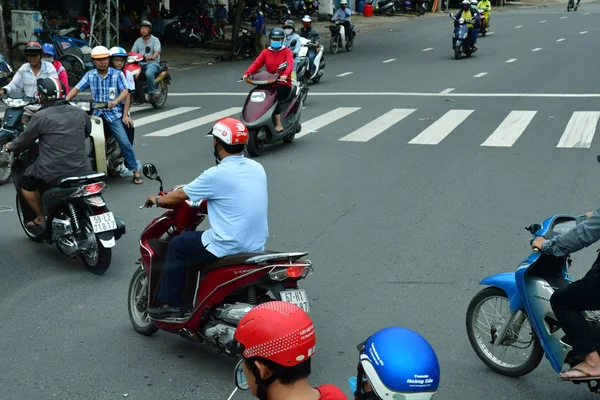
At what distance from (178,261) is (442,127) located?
994 cm

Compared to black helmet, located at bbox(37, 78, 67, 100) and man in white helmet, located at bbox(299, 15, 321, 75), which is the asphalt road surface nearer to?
man in white helmet, located at bbox(299, 15, 321, 75)

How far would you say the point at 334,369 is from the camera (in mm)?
5840

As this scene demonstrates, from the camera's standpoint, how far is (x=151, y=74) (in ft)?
57.0

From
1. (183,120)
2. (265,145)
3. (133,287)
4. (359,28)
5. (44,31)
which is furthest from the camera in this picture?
(359,28)

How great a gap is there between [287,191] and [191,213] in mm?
4642

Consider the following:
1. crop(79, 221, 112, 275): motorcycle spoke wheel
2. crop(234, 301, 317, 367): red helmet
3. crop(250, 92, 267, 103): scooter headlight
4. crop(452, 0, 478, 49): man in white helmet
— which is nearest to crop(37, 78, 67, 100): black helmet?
crop(79, 221, 112, 275): motorcycle spoke wheel

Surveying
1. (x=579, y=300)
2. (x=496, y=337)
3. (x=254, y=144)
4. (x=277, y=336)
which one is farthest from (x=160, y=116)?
(x=277, y=336)

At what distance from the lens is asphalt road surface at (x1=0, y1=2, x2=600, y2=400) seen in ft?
→ 19.3

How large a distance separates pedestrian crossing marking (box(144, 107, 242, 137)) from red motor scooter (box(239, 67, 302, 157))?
2.16 meters

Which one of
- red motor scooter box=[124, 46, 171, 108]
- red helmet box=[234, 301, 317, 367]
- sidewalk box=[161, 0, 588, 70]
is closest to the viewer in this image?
red helmet box=[234, 301, 317, 367]

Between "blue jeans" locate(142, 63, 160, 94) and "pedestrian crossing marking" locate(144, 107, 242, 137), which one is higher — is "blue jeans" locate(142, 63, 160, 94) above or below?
above

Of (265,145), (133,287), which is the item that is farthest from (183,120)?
(133,287)

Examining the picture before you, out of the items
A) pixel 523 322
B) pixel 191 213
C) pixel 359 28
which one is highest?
pixel 191 213

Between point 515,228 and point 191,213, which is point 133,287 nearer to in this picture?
point 191,213
